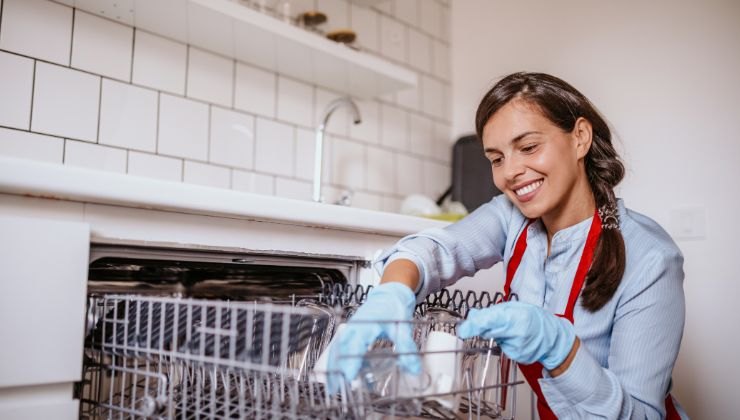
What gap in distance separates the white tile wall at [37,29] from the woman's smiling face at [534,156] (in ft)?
3.22

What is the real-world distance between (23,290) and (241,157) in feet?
3.43

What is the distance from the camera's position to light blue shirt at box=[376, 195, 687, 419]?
892 millimetres

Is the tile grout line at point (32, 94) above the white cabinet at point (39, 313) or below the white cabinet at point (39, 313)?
above

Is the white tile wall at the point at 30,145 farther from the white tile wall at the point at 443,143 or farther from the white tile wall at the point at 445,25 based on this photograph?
the white tile wall at the point at 445,25

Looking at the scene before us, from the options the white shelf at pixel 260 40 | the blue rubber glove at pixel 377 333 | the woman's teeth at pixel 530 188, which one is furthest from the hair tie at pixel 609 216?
the white shelf at pixel 260 40

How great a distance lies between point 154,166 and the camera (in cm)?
156

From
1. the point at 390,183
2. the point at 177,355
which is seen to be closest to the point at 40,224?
the point at 177,355

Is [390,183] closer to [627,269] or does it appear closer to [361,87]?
[361,87]

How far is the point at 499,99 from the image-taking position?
1147 mm

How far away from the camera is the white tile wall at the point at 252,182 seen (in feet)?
5.69

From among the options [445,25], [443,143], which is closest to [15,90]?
[443,143]

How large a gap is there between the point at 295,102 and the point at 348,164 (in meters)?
0.28

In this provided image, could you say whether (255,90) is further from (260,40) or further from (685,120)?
(685,120)

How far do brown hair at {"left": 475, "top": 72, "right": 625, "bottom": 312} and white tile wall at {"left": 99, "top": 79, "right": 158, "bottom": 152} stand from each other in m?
0.82
